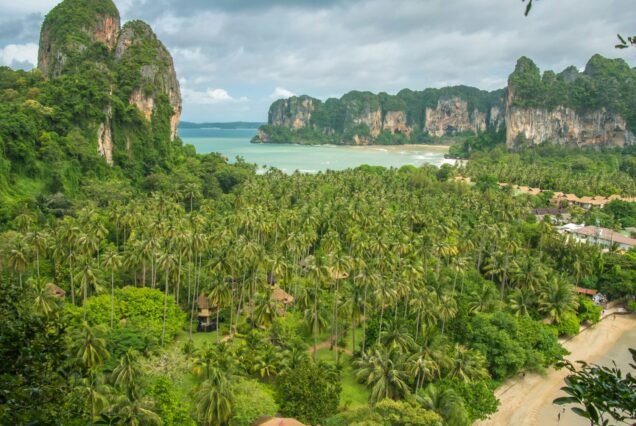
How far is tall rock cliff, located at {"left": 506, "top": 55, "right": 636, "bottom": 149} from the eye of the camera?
16600 centimetres

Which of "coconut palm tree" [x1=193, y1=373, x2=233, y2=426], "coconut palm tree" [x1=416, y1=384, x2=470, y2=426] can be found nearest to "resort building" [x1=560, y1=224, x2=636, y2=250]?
"coconut palm tree" [x1=416, y1=384, x2=470, y2=426]

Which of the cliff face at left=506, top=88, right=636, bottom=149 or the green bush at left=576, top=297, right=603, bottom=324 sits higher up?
the cliff face at left=506, top=88, right=636, bottom=149

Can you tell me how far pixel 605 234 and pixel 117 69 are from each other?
88142mm

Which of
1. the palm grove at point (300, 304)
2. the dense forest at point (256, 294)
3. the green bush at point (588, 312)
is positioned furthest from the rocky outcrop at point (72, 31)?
the green bush at point (588, 312)

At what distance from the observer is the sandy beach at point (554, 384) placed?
1227 inches

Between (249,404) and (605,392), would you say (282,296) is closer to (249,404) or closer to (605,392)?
(249,404)

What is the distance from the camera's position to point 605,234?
66125 mm

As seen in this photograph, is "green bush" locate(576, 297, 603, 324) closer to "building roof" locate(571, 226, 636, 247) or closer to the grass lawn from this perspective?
"building roof" locate(571, 226, 636, 247)

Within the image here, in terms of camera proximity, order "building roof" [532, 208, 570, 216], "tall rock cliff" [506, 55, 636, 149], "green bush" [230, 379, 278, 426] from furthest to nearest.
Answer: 1. "tall rock cliff" [506, 55, 636, 149]
2. "building roof" [532, 208, 570, 216]
3. "green bush" [230, 379, 278, 426]

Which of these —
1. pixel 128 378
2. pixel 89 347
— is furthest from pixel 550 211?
pixel 89 347

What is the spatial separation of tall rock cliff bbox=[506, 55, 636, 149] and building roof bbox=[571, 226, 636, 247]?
118 metres

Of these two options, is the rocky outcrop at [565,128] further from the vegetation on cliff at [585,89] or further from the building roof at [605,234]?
the building roof at [605,234]

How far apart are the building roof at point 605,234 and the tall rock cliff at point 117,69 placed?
71.5 meters

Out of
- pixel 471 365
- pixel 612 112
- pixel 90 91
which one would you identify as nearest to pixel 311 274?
pixel 471 365
